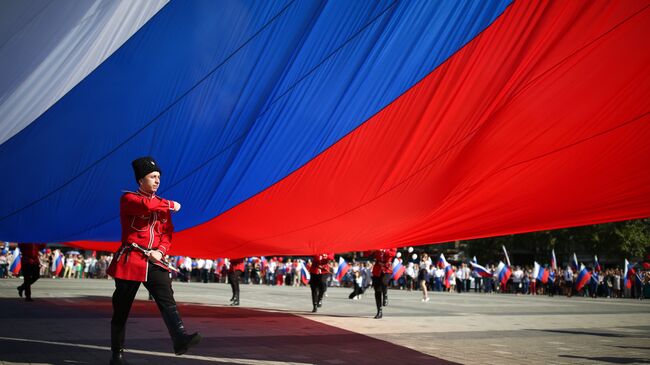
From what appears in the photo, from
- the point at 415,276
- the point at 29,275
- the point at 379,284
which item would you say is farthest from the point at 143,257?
the point at 415,276

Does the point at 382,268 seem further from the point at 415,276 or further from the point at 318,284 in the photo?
the point at 415,276

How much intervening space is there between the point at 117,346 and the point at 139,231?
1.00 metres

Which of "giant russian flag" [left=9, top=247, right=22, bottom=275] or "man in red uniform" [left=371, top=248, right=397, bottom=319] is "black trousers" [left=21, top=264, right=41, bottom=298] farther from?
"giant russian flag" [left=9, top=247, right=22, bottom=275]

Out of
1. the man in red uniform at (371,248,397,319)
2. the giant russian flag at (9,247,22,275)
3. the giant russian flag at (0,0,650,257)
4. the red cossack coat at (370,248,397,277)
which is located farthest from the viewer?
the giant russian flag at (9,247,22,275)

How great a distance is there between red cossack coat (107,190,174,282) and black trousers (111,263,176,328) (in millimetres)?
82

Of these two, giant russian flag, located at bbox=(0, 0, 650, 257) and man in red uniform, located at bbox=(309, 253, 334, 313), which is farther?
man in red uniform, located at bbox=(309, 253, 334, 313)

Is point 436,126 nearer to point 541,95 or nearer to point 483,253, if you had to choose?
point 541,95

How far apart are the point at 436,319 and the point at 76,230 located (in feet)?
23.1

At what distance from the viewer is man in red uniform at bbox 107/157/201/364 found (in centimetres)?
505

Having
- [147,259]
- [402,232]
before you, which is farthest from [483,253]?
[147,259]

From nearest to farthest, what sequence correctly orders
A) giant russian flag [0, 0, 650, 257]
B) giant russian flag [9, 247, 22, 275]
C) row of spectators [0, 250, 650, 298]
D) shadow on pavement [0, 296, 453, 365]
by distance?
1. giant russian flag [0, 0, 650, 257]
2. shadow on pavement [0, 296, 453, 365]
3. row of spectators [0, 250, 650, 298]
4. giant russian flag [9, 247, 22, 275]

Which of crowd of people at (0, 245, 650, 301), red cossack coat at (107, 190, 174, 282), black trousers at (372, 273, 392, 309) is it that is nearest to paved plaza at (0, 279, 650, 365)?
black trousers at (372, 273, 392, 309)

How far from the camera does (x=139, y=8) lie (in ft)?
22.2

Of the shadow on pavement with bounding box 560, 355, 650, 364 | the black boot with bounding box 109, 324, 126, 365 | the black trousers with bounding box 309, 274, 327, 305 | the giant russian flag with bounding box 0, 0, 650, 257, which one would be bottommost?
the shadow on pavement with bounding box 560, 355, 650, 364
